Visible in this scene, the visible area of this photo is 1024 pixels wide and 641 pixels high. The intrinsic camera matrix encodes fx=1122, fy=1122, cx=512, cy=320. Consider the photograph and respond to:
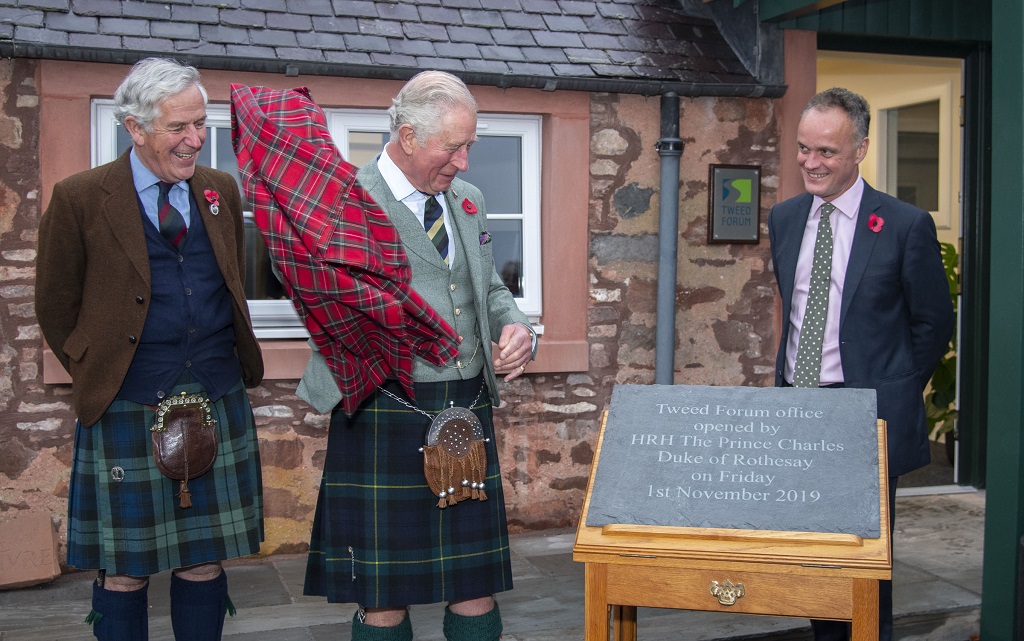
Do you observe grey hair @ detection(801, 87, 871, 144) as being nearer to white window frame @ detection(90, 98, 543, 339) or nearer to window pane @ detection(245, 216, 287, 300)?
white window frame @ detection(90, 98, 543, 339)

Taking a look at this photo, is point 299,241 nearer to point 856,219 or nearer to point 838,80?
point 856,219

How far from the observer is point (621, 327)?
6176 millimetres

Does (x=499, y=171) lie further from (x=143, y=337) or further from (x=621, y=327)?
(x=143, y=337)

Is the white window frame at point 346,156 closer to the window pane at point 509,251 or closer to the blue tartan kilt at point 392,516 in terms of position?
the window pane at point 509,251

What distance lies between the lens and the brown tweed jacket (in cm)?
317

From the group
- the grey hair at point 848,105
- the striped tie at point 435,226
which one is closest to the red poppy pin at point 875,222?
the grey hair at point 848,105

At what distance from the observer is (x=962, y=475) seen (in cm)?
719

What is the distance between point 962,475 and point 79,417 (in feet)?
19.0

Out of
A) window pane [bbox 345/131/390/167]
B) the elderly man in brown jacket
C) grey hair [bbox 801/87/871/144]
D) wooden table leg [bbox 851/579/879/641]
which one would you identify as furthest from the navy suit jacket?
window pane [bbox 345/131/390/167]

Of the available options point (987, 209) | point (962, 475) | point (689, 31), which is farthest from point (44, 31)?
point (962, 475)

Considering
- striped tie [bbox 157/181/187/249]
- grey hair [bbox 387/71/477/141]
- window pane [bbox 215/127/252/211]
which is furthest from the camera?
window pane [bbox 215/127/252/211]

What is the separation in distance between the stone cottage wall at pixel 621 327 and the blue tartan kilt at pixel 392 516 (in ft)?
8.40

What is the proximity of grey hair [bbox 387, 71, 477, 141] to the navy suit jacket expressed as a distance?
4.43 feet

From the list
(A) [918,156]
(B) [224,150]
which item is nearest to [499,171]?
(B) [224,150]
